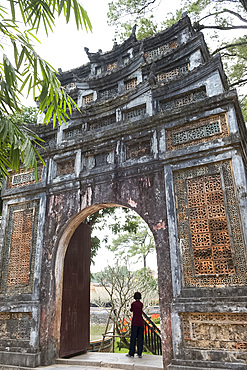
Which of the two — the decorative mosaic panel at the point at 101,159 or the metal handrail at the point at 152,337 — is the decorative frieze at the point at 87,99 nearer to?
the decorative mosaic panel at the point at 101,159

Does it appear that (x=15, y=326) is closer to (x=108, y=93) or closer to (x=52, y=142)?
(x=52, y=142)

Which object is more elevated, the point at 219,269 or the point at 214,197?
the point at 214,197

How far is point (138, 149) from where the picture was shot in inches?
220

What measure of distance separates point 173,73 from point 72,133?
2526 mm

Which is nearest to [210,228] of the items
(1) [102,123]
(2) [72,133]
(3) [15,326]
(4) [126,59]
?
(1) [102,123]

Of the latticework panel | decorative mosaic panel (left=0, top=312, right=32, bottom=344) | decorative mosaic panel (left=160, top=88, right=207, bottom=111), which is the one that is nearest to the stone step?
decorative mosaic panel (left=0, top=312, right=32, bottom=344)

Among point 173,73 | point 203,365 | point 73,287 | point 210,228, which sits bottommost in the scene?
point 203,365

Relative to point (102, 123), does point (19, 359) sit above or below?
below

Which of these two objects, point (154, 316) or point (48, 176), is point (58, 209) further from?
point (154, 316)

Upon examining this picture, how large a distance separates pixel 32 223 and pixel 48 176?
40.9 inches

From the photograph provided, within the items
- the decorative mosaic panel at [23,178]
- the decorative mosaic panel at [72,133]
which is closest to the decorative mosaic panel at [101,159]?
the decorative mosaic panel at [72,133]

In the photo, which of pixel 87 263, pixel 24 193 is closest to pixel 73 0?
pixel 24 193

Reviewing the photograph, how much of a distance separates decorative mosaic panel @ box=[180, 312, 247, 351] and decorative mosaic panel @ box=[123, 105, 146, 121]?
367cm

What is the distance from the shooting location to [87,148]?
609cm
